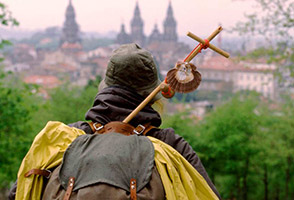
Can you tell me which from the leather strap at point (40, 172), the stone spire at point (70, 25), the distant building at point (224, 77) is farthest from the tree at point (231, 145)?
the stone spire at point (70, 25)

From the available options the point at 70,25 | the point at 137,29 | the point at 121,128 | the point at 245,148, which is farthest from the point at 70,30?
the point at 121,128

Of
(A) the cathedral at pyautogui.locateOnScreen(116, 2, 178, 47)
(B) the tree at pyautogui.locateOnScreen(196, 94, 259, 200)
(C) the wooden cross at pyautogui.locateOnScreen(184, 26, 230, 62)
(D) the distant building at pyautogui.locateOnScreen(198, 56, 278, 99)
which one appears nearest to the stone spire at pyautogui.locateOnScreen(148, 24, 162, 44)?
(A) the cathedral at pyautogui.locateOnScreen(116, 2, 178, 47)

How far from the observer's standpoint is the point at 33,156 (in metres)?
1.85

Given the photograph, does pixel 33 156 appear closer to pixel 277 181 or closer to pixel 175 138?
pixel 175 138

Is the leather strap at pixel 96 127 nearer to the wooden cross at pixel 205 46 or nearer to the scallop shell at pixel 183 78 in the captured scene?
the scallop shell at pixel 183 78

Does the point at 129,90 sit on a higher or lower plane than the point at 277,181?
higher

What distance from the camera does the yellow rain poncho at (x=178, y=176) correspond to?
5.73 ft

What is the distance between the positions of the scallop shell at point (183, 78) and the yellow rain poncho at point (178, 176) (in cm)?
23

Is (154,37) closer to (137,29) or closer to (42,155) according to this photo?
(137,29)

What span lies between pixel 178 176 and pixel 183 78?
15.0 inches

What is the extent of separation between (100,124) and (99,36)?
137 m

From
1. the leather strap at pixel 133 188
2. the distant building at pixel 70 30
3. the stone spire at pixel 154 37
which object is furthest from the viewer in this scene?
the distant building at pixel 70 30

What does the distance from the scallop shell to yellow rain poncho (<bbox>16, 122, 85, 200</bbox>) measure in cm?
41

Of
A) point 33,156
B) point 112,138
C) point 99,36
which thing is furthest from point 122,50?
point 99,36
